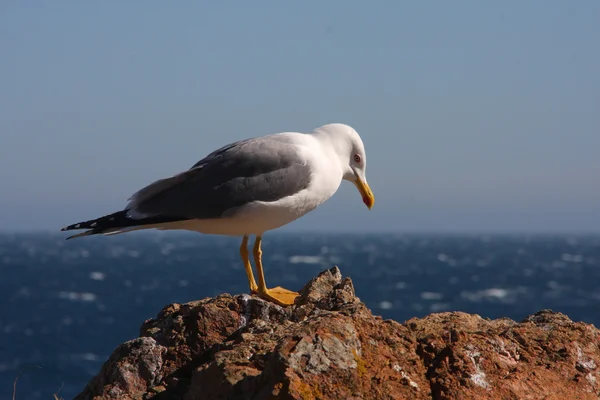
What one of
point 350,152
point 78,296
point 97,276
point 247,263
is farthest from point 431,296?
point 247,263

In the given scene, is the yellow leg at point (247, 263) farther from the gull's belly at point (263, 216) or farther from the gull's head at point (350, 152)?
the gull's head at point (350, 152)

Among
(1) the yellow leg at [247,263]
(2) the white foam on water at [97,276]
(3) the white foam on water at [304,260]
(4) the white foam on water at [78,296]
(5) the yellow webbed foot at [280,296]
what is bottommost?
(3) the white foam on water at [304,260]

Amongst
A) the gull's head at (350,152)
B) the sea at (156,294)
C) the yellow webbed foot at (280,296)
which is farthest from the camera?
the sea at (156,294)

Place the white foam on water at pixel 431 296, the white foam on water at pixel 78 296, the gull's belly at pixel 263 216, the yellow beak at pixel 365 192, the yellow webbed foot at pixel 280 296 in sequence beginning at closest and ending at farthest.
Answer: the yellow webbed foot at pixel 280 296, the gull's belly at pixel 263 216, the yellow beak at pixel 365 192, the white foam on water at pixel 431 296, the white foam on water at pixel 78 296

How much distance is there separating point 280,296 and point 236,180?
111 cm

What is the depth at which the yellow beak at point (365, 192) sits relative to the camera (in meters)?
7.84

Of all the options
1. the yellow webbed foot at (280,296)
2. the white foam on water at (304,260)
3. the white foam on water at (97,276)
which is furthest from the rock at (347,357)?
the white foam on water at (304,260)

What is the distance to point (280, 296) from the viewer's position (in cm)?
657

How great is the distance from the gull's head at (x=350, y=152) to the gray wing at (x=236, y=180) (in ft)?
1.76

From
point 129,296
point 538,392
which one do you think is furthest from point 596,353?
point 129,296

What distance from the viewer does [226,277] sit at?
6406 cm

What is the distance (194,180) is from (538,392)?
387cm

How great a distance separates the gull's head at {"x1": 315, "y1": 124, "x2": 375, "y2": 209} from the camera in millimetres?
7547

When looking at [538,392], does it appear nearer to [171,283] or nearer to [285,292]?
[285,292]
